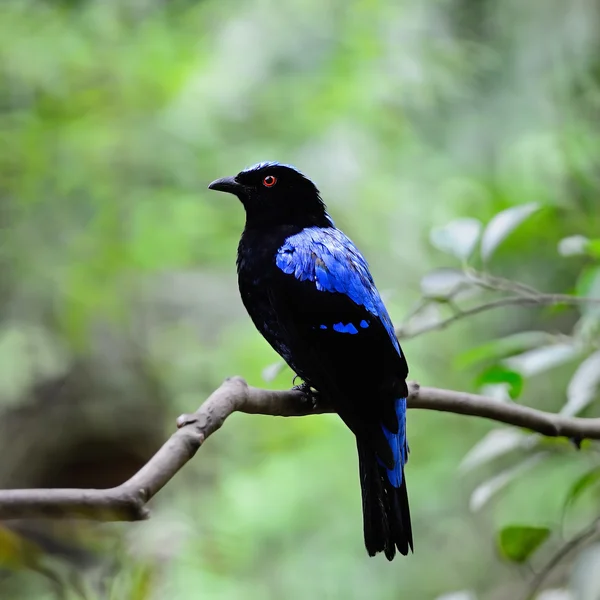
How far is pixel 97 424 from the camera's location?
16.1ft

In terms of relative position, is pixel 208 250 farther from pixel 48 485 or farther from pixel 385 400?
pixel 385 400

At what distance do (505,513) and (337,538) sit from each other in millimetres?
999

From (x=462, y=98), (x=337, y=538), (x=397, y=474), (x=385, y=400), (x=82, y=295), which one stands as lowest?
(x=397, y=474)

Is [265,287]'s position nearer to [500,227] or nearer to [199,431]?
[500,227]

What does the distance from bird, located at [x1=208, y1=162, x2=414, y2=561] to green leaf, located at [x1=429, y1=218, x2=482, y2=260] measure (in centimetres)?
23

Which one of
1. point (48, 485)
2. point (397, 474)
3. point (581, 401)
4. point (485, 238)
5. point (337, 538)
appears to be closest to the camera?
point (397, 474)

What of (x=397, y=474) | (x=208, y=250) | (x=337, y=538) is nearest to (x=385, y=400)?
(x=397, y=474)

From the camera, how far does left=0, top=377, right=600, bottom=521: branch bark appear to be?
0.85 meters

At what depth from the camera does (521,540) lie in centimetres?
184

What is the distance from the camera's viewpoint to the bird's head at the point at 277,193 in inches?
88.8

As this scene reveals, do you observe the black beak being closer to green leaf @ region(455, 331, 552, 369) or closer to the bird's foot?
the bird's foot

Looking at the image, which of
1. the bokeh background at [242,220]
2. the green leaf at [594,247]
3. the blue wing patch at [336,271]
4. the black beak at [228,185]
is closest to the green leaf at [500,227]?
the green leaf at [594,247]

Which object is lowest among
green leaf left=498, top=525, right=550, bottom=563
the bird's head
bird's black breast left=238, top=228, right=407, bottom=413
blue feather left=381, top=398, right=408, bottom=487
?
green leaf left=498, top=525, right=550, bottom=563

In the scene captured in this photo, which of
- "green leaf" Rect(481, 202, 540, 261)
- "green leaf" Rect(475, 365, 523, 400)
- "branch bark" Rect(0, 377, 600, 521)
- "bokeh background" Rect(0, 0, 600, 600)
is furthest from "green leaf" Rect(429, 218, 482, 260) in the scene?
"bokeh background" Rect(0, 0, 600, 600)
